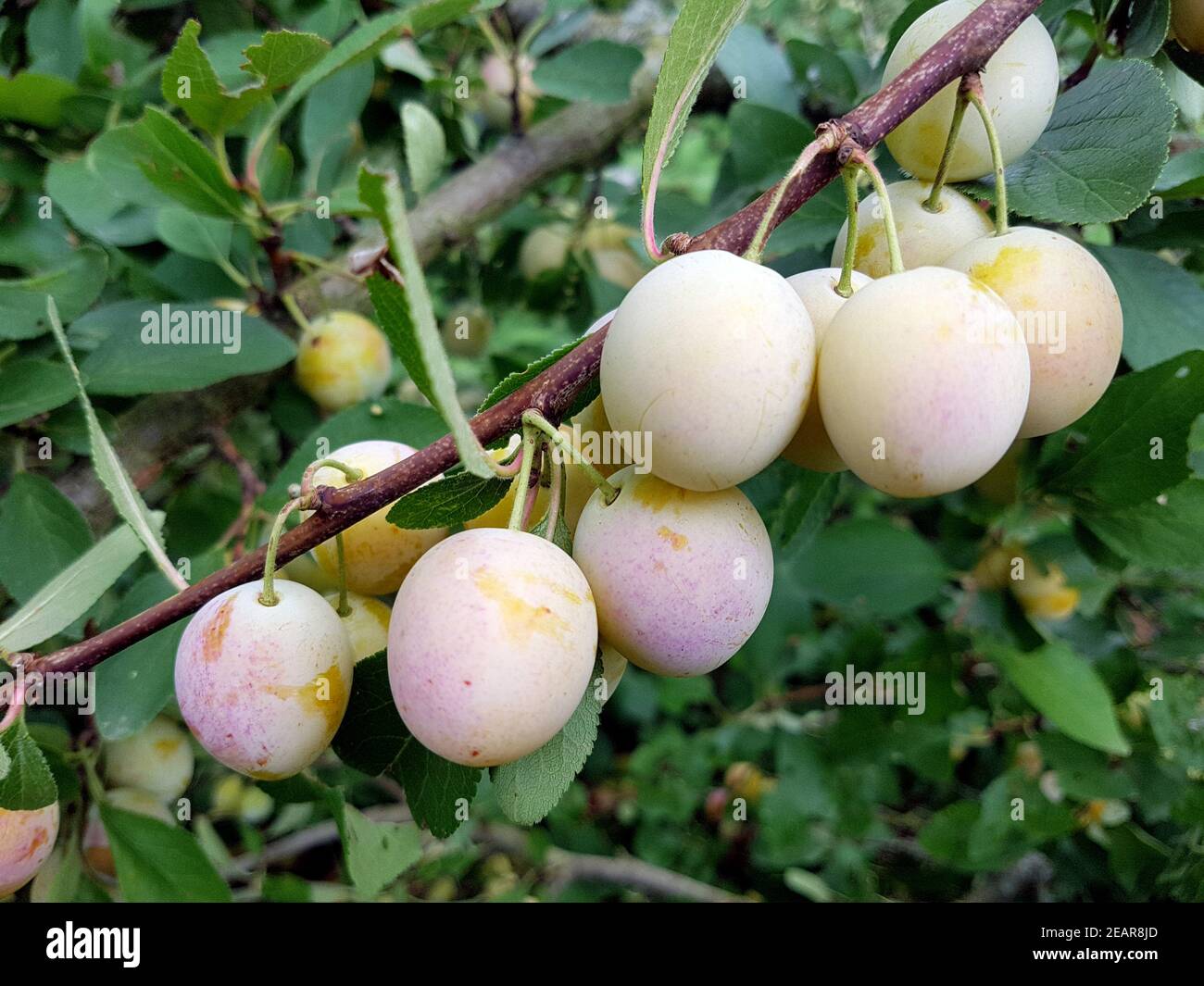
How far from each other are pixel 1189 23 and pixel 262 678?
814 mm

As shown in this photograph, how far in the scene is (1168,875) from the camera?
1.06 m

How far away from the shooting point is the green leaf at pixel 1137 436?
73 centimetres

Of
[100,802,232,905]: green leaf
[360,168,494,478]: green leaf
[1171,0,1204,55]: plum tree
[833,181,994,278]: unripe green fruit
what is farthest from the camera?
[100,802,232,905]: green leaf

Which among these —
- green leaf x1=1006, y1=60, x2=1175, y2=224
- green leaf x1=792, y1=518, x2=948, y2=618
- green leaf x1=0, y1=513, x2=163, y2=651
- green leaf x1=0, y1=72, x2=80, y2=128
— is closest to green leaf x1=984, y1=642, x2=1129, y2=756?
green leaf x1=792, y1=518, x2=948, y2=618

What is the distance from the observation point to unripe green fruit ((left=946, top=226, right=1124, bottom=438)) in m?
0.52

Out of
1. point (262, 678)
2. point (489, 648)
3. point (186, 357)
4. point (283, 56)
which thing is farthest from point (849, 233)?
point (186, 357)

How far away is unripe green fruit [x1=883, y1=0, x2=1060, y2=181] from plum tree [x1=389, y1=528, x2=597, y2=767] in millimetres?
379

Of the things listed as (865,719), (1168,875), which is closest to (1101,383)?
(1168,875)

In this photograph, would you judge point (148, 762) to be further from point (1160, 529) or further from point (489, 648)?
point (1160, 529)

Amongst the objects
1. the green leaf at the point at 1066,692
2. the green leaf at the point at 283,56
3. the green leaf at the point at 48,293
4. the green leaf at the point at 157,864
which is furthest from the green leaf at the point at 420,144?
the green leaf at the point at 1066,692

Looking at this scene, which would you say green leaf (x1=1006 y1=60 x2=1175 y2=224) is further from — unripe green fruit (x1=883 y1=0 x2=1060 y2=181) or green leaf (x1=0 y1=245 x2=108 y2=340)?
green leaf (x1=0 y1=245 x2=108 y2=340)

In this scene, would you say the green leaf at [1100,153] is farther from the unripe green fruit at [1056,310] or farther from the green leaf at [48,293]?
the green leaf at [48,293]

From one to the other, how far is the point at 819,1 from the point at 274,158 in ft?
4.55

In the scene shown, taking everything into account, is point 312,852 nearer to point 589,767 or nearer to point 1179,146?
point 589,767
